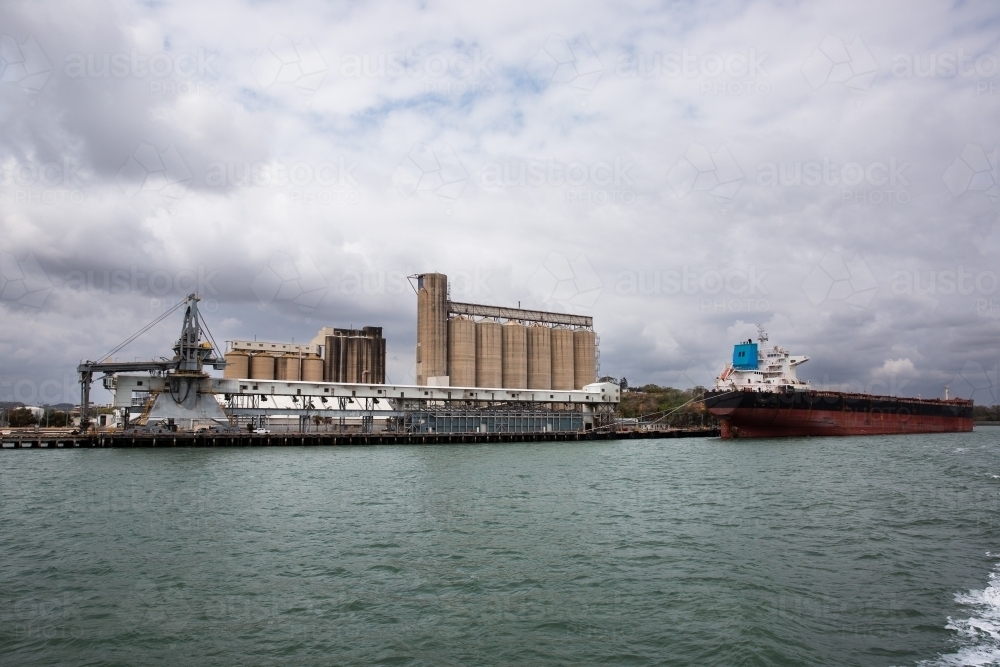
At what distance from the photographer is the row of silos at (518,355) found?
7719cm

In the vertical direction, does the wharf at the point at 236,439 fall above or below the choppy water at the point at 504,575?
above

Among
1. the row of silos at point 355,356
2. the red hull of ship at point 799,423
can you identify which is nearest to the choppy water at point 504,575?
the red hull of ship at point 799,423

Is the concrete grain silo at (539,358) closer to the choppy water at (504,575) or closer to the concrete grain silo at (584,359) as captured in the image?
the concrete grain silo at (584,359)

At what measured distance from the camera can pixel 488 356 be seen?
7938cm

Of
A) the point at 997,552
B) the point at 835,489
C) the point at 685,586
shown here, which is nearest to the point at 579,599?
Result: the point at 685,586

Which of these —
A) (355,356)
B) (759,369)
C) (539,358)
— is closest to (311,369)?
(355,356)

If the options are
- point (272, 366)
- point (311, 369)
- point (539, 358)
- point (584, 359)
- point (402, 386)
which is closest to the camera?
point (402, 386)

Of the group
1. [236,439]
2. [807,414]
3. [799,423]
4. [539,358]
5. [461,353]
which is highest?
[461,353]

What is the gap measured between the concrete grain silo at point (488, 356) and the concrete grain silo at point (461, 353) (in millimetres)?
1118

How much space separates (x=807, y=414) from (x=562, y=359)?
121 feet

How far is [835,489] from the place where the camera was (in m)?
22.0

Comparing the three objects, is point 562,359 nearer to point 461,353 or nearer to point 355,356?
point 461,353

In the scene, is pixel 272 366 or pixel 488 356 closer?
pixel 488 356

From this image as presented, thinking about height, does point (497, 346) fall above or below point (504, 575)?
above
